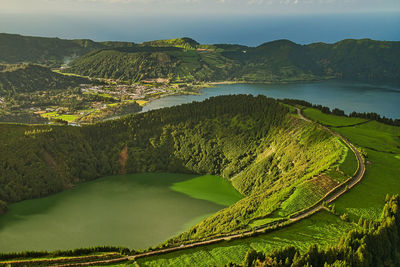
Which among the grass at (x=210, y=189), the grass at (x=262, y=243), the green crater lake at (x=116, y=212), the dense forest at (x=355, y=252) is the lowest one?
the green crater lake at (x=116, y=212)

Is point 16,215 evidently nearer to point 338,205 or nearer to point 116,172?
point 116,172

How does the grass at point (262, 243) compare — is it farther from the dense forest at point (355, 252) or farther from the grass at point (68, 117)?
the grass at point (68, 117)

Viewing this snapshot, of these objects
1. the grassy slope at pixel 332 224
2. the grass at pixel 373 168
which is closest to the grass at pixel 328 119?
the grass at pixel 373 168

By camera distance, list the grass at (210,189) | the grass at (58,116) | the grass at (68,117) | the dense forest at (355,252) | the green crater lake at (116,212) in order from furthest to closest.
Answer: the grass at (58,116) < the grass at (68,117) < the grass at (210,189) < the green crater lake at (116,212) < the dense forest at (355,252)

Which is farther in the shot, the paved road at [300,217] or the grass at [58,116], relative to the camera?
the grass at [58,116]

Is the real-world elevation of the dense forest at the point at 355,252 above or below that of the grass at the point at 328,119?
below

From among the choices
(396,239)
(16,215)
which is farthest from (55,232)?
(396,239)

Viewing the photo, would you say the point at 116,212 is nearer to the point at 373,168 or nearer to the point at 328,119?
the point at 373,168

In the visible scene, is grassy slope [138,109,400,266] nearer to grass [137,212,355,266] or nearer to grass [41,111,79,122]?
grass [137,212,355,266]
